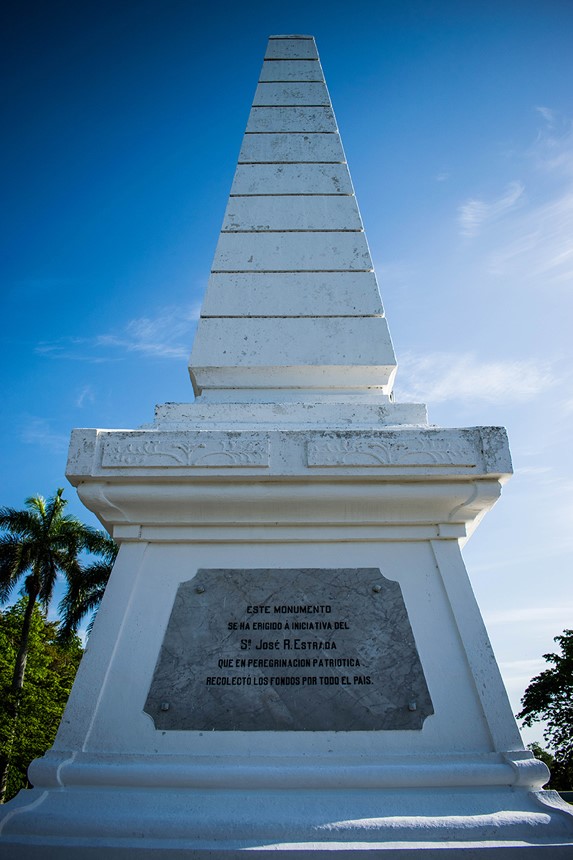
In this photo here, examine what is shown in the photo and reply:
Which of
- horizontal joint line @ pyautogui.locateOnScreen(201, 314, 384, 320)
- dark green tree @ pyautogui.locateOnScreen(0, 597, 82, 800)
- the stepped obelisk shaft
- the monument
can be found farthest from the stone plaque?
dark green tree @ pyautogui.locateOnScreen(0, 597, 82, 800)

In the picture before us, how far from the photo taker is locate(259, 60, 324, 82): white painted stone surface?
6355 mm

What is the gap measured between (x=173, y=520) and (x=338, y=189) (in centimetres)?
349

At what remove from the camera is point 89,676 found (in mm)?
3072

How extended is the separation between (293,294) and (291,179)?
1349 millimetres

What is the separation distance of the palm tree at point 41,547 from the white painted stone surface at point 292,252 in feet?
58.8

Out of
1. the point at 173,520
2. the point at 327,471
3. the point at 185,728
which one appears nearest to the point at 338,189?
the point at 327,471

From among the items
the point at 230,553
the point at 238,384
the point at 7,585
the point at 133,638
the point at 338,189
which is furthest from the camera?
the point at 7,585

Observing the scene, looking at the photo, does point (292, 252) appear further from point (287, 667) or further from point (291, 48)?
point (287, 667)

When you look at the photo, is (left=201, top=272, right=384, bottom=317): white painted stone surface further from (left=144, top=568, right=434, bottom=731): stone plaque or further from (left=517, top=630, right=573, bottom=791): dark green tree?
(left=517, top=630, right=573, bottom=791): dark green tree

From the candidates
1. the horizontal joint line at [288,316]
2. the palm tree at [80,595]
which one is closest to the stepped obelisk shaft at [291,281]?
the horizontal joint line at [288,316]

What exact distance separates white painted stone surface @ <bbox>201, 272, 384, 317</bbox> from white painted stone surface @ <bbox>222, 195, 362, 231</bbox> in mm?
532

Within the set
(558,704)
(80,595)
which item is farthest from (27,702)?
(558,704)

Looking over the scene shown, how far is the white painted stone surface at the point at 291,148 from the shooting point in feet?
18.4

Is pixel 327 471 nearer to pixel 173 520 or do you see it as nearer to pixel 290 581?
pixel 290 581
